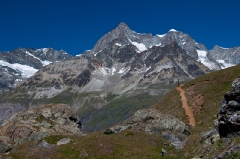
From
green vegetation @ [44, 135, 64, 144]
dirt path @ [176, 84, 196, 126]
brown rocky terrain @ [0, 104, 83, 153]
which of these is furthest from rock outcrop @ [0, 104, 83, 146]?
dirt path @ [176, 84, 196, 126]

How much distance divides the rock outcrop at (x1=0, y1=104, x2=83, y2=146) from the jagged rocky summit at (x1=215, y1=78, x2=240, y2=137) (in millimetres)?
36489

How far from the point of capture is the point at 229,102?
29.0 m

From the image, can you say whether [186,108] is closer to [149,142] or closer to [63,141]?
[149,142]

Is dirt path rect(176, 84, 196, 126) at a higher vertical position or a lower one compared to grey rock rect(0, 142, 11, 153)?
higher

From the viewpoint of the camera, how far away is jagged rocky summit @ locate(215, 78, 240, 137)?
88.4 ft

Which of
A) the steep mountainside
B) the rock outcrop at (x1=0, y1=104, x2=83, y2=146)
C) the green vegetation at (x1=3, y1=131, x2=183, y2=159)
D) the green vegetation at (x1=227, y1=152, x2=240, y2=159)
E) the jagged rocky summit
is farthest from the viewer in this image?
the rock outcrop at (x1=0, y1=104, x2=83, y2=146)

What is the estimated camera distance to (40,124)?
69188 millimetres

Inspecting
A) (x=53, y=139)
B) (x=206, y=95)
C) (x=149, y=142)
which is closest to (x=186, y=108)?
(x=206, y=95)

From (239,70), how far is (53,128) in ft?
192

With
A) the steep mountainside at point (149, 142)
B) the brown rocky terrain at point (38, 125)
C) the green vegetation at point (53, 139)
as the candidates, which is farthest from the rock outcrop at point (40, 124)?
the steep mountainside at point (149, 142)

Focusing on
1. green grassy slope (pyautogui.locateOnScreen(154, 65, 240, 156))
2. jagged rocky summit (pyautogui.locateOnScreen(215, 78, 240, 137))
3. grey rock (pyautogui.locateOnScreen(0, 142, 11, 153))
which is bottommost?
grey rock (pyautogui.locateOnScreen(0, 142, 11, 153))

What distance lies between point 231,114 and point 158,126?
26689mm

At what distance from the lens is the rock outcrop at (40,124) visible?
199ft

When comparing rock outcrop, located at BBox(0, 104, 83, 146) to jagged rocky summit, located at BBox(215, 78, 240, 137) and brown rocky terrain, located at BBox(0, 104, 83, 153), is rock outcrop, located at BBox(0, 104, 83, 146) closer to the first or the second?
brown rocky terrain, located at BBox(0, 104, 83, 153)
